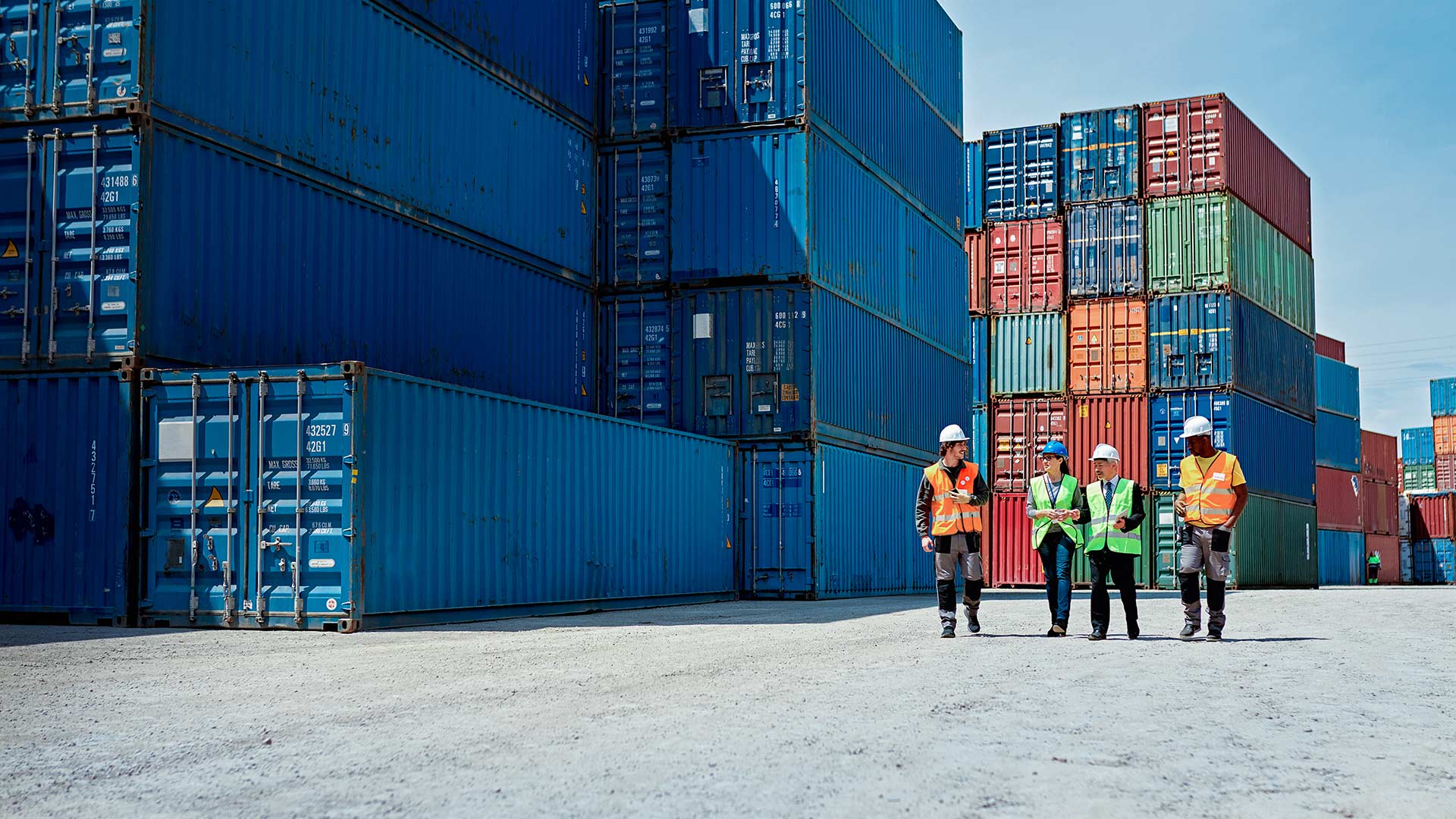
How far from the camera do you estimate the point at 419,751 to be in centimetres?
574

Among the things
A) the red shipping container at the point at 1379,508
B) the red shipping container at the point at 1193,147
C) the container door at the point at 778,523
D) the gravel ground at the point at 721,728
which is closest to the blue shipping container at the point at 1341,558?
the red shipping container at the point at 1379,508

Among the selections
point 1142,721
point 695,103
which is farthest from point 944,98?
point 1142,721

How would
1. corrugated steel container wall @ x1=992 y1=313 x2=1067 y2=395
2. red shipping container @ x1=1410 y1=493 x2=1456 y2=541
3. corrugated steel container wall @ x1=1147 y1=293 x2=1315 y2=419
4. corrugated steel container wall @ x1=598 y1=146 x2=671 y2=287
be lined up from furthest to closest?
red shipping container @ x1=1410 y1=493 x2=1456 y2=541 < corrugated steel container wall @ x1=992 y1=313 x2=1067 y2=395 < corrugated steel container wall @ x1=1147 y1=293 x2=1315 y2=419 < corrugated steel container wall @ x1=598 y1=146 x2=671 y2=287

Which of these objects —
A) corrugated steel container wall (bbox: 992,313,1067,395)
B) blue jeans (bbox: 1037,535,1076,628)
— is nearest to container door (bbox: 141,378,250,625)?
blue jeans (bbox: 1037,535,1076,628)

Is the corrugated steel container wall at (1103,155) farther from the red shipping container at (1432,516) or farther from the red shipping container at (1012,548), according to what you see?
the red shipping container at (1432,516)

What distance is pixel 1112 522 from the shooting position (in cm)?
1233

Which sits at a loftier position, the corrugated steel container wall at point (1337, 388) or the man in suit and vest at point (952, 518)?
the corrugated steel container wall at point (1337, 388)

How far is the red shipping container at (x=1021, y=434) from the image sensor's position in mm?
31562

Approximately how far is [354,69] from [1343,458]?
41073 mm

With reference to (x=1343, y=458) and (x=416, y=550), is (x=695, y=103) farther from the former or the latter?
(x=1343, y=458)

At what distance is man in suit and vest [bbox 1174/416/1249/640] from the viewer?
11.9 metres

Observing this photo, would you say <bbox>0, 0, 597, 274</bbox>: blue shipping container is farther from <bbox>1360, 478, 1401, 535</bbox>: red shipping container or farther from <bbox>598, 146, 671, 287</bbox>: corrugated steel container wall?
<bbox>1360, 478, 1401, 535</bbox>: red shipping container

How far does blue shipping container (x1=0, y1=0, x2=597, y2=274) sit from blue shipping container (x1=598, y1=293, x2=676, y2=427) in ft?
3.28

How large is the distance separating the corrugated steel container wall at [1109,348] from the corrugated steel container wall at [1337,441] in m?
18.7
